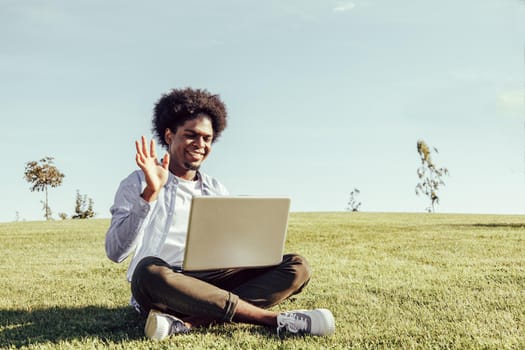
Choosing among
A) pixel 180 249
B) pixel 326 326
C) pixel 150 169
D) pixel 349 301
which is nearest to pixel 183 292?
pixel 180 249

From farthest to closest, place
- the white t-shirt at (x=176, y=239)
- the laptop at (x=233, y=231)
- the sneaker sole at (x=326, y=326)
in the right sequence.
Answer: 1. the white t-shirt at (x=176, y=239)
2. the sneaker sole at (x=326, y=326)
3. the laptop at (x=233, y=231)

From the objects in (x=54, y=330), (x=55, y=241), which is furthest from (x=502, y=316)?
(x=55, y=241)

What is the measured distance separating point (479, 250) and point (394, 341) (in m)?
7.41

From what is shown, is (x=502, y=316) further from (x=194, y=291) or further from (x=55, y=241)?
(x=55, y=241)

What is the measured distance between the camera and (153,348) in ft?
11.8

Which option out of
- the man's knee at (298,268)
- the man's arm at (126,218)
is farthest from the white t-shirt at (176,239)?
the man's knee at (298,268)

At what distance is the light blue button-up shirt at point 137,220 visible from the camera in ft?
12.3

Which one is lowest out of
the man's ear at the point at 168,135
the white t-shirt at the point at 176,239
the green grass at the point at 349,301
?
the green grass at the point at 349,301

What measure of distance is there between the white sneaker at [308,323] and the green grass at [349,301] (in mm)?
99

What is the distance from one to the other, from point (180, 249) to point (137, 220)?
2.08 feet

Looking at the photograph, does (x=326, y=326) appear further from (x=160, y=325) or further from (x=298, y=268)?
(x=160, y=325)

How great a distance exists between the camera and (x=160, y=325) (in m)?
3.80

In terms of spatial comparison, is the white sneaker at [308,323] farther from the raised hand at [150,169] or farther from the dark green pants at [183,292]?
the raised hand at [150,169]

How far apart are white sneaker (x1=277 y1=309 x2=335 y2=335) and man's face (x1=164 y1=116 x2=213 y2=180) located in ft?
4.66
